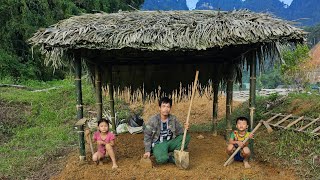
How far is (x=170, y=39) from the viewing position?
5312mm

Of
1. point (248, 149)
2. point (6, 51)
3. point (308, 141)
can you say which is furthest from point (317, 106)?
point (6, 51)

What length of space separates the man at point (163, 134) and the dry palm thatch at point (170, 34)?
0.97m

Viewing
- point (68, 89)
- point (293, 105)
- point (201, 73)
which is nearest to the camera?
point (201, 73)

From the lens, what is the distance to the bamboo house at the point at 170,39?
5270 mm

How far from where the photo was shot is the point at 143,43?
209 inches

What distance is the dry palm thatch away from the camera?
525 centimetres

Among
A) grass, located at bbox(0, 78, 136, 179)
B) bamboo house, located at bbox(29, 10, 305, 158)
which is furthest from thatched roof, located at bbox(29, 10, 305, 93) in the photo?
grass, located at bbox(0, 78, 136, 179)

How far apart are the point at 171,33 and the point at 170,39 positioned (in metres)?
0.13

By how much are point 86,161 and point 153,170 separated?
1270 mm

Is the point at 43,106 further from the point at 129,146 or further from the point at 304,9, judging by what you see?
the point at 304,9

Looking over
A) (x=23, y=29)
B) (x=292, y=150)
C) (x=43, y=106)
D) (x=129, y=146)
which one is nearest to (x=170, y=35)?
(x=129, y=146)

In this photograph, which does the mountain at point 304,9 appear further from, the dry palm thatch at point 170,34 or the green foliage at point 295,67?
the dry palm thatch at point 170,34

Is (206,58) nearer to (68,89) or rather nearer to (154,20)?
(154,20)

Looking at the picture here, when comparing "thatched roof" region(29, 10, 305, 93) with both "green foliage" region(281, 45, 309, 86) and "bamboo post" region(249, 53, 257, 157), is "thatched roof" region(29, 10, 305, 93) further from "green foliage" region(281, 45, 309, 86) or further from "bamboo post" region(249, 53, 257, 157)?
"green foliage" region(281, 45, 309, 86)
